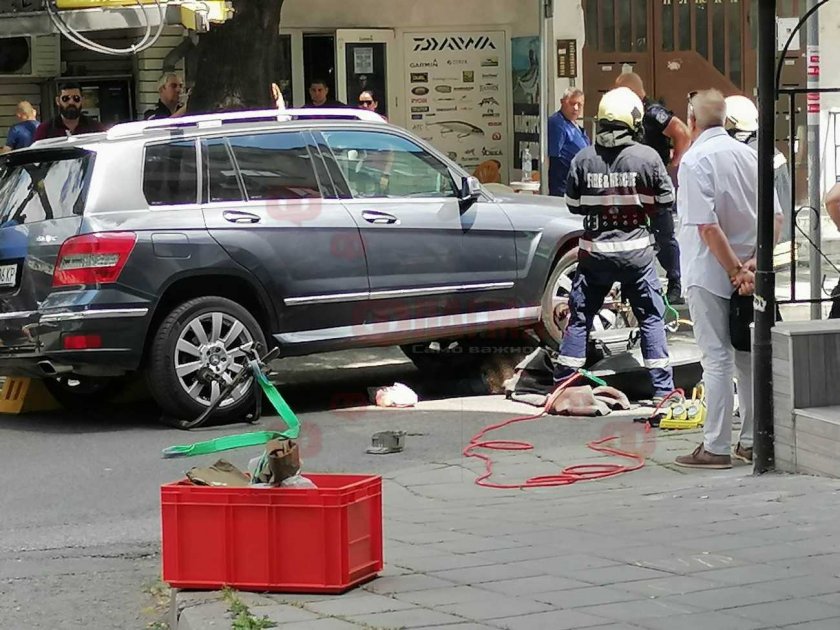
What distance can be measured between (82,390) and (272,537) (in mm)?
5772

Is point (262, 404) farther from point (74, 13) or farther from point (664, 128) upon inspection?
point (664, 128)

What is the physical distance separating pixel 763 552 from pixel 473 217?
5337mm

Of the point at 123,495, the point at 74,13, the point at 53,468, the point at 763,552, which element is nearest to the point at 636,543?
the point at 763,552

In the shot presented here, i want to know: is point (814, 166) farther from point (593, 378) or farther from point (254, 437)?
point (254, 437)

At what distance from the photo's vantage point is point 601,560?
6043mm

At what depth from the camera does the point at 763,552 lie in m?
6.00

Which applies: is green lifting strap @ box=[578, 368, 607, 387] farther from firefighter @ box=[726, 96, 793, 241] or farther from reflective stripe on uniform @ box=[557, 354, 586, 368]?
firefighter @ box=[726, 96, 793, 241]

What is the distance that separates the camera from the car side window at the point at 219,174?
1016 centimetres

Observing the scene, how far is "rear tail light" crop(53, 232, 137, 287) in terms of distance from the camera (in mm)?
9617

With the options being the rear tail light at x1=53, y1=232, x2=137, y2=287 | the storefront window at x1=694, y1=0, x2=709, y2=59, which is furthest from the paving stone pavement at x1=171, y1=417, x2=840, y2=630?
the storefront window at x1=694, y1=0, x2=709, y2=59

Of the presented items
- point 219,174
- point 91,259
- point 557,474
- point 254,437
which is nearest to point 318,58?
point 219,174

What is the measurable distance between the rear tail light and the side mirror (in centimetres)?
254

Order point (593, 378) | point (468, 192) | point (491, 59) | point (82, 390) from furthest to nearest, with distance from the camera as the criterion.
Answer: point (491, 59) < point (82, 390) < point (468, 192) < point (593, 378)

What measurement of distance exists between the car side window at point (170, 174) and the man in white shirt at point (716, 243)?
139 inches
